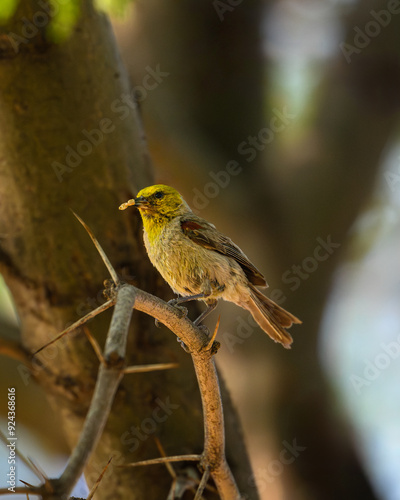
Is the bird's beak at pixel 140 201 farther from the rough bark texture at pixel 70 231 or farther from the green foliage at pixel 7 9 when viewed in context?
the green foliage at pixel 7 9

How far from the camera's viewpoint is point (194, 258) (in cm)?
275

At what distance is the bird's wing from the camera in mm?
2773

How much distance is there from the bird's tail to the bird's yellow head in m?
0.63

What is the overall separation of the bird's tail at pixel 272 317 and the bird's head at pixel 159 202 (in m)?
0.64

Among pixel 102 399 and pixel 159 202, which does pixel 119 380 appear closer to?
pixel 102 399

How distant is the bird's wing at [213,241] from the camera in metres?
2.77

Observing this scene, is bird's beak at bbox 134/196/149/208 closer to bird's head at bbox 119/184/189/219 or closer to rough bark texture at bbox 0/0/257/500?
bird's head at bbox 119/184/189/219

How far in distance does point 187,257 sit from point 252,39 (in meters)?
2.64

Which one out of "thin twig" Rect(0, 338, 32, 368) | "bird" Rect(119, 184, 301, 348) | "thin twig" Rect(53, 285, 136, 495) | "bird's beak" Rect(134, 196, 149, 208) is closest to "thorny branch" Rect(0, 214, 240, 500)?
"thin twig" Rect(53, 285, 136, 495)

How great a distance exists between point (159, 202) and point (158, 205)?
2 cm

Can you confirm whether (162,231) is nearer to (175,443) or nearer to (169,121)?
(175,443)

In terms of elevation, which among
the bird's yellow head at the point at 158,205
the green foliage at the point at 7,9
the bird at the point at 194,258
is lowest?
the bird at the point at 194,258

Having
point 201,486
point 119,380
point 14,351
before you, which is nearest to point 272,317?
point 201,486

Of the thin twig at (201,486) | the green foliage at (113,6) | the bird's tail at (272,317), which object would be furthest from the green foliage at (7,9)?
the thin twig at (201,486)
